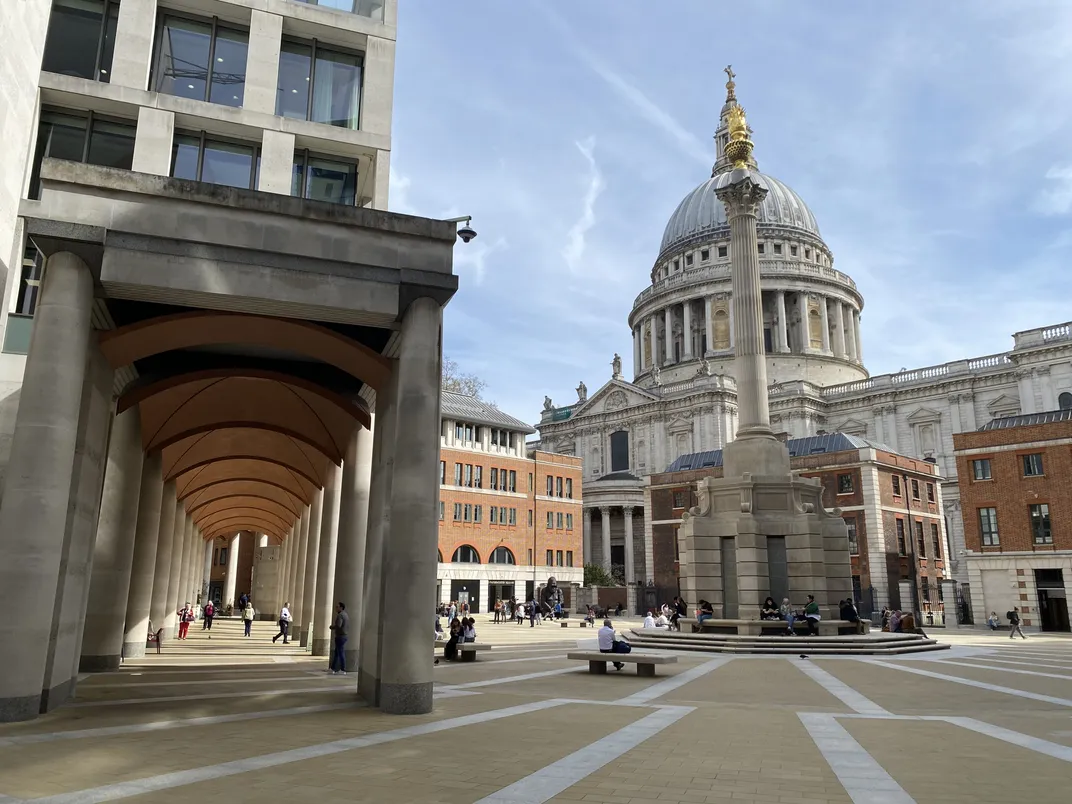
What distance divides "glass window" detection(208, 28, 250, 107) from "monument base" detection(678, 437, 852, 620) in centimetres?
2121

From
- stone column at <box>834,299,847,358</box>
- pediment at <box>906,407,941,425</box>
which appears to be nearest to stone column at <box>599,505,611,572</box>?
pediment at <box>906,407,941,425</box>

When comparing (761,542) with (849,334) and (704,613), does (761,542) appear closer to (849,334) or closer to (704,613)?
(704,613)

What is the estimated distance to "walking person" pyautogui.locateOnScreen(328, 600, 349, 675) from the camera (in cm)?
1889

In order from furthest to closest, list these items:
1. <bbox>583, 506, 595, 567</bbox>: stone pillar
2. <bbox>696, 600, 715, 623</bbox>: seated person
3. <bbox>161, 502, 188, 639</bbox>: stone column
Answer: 1. <bbox>583, 506, 595, 567</bbox>: stone pillar
2. <bbox>161, 502, 188, 639</bbox>: stone column
3. <bbox>696, 600, 715, 623</bbox>: seated person

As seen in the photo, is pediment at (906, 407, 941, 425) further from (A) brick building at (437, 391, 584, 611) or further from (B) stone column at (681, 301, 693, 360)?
(A) brick building at (437, 391, 584, 611)

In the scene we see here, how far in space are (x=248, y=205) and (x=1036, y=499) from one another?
48.4 metres

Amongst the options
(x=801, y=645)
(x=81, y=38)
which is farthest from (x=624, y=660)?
(x=81, y=38)

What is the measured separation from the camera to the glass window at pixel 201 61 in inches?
775

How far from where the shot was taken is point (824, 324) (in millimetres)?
107812

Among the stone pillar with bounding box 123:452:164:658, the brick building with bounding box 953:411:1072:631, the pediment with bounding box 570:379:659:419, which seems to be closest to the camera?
the stone pillar with bounding box 123:452:164:658

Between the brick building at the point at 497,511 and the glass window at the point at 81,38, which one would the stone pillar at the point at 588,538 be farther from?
the glass window at the point at 81,38

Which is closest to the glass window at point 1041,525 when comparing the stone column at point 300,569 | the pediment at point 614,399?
the stone column at point 300,569

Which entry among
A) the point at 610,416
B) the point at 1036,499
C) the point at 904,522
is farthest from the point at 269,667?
the point at 610,416

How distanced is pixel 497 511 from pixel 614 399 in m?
39.1
